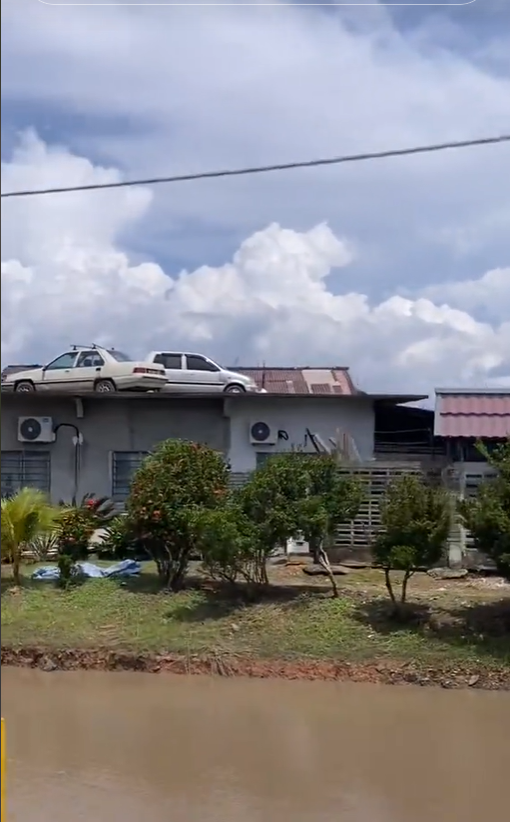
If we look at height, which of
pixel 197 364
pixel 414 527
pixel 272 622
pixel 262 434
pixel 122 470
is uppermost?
pixel 197 364

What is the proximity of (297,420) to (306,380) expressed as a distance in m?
7.10

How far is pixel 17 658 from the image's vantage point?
11.5 m

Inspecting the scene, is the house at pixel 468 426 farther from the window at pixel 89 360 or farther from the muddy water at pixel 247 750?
the window at pixel 89 360

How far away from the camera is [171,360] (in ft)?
63.0

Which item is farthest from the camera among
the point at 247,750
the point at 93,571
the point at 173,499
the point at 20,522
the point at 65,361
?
the point at 65,361

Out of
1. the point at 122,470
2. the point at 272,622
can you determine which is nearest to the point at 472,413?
the point at 272,622

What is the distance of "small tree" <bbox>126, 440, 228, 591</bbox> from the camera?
13.0 meters

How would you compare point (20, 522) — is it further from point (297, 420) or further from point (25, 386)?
point (25, 386)

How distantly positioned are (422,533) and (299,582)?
267cm

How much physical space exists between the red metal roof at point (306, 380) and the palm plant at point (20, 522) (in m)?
10.4

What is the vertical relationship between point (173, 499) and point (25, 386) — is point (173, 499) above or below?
below

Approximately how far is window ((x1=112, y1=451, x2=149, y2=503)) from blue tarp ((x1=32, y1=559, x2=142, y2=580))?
3798 millimetres

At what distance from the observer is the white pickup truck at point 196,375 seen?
18922 millimetres

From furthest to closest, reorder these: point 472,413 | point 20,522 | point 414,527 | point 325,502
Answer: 1. point 472,413
2. point 20,522
3. point 325,502
4. point 414,527
